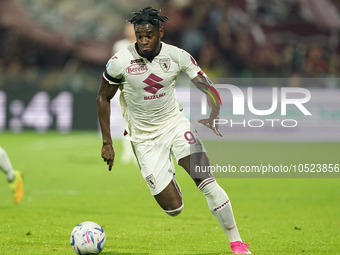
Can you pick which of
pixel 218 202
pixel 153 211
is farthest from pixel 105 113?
pixel 153 211

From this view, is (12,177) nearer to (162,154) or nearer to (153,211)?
(153,211)

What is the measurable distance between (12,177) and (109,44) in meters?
17.2

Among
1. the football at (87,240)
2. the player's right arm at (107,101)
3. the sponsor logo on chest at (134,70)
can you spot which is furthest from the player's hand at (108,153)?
the sponsor logo on chest at (134,70)

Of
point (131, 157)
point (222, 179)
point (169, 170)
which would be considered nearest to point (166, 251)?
point (169, 170)

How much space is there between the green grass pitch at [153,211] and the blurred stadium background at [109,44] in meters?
4.90

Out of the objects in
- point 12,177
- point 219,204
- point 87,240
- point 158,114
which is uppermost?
point 158,114

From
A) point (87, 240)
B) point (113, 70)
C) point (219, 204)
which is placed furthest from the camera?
point (113, 70)

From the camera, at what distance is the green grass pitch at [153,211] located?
239 inches

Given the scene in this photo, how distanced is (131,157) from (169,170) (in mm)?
7713

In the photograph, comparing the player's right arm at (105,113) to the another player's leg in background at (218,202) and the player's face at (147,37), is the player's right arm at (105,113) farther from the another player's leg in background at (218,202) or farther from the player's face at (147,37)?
the another player's leg in background at (218,202)

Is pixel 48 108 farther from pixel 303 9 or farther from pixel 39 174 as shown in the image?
pixel 303 9

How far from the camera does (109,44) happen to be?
82.6 ft

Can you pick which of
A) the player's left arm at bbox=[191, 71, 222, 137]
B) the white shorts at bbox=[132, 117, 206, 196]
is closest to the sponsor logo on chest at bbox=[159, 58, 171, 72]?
the player's left arm at bbox=[191, 71, 222, 137]

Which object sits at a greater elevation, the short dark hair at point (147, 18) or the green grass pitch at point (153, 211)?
the short dark hair at point (147, 18)
